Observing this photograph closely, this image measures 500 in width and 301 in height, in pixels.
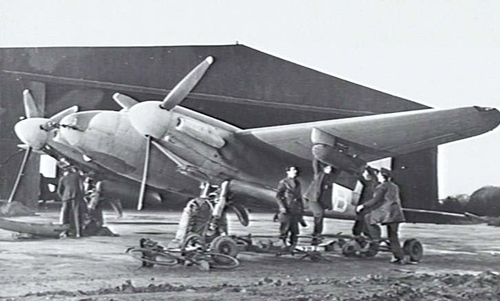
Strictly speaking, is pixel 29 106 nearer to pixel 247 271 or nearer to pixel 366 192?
pixel 247 271

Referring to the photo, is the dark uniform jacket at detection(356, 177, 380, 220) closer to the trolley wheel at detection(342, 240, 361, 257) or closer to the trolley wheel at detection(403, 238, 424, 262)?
the trolley wheel at detection(342, 240, 361, 257)

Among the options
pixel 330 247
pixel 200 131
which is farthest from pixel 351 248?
pixel 200 131

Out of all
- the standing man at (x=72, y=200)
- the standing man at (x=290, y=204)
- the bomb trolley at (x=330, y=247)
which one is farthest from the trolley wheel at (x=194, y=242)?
the standing man at (x=72, y=200)

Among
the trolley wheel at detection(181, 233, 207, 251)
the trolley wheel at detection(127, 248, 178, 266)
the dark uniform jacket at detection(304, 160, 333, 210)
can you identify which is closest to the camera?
the trolley wheel at detection(127, 248, 178, 266)

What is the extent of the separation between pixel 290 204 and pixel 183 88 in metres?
0.73

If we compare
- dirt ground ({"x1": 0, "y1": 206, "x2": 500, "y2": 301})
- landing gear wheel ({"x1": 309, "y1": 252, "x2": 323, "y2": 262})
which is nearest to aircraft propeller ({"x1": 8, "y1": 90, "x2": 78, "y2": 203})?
dirt ground ({"x1": 0, "y1": 206, "x2": 500, "y2": 301})

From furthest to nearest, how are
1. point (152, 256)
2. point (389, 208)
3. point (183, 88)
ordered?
point (389, 208) < point (183, 88) < point (152, 256)

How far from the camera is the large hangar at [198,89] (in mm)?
2855

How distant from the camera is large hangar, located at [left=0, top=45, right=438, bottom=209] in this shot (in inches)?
112

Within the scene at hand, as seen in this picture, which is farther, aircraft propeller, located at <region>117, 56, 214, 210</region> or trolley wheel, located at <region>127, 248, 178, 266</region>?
aircraft propeller, located at <region>117, 56, 214, 210</region>

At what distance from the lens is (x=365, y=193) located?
9.91 feet

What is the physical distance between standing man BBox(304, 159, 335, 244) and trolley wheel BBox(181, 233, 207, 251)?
1.72 feet

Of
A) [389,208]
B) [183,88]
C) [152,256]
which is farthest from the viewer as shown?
[389,208]

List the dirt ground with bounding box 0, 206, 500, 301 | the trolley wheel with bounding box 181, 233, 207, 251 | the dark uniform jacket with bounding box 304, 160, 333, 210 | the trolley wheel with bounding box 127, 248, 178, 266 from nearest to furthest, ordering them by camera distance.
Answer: the dirt ground with bounding box 0, 206, 500, 301 < the trolley wheel with bounding box 127, 248, 178, 266 < the trolley wheel with bounding box 181, 233, 207, 251 < the dark uniform jacket with bounding box 304, 160, 333, 210
